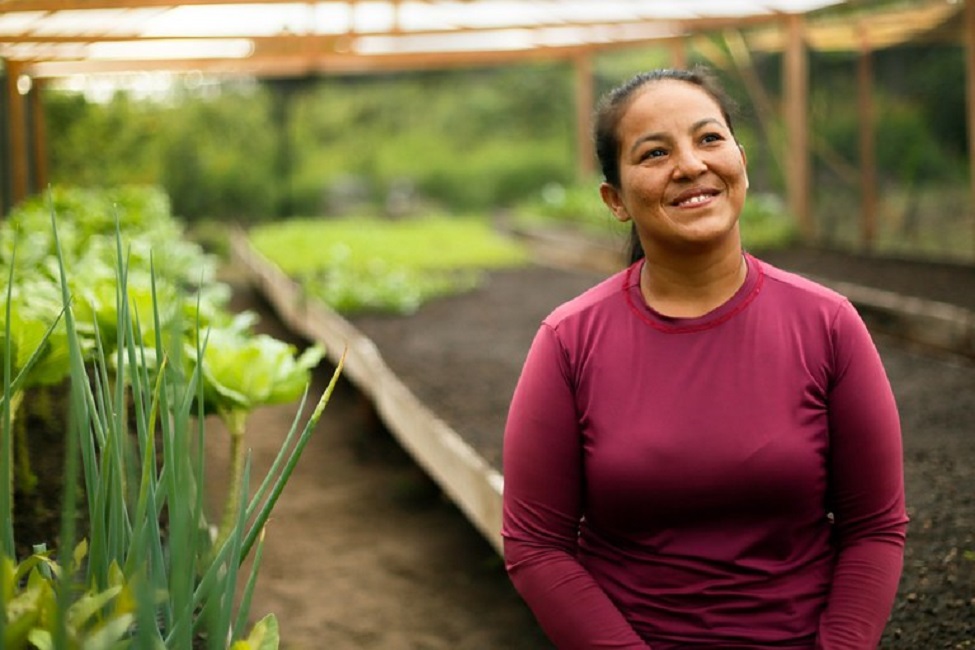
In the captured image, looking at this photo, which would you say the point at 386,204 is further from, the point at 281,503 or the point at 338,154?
the point at 281,503

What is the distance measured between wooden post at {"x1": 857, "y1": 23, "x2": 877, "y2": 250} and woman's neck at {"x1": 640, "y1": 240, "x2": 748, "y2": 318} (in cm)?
799

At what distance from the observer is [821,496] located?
1.59 metres

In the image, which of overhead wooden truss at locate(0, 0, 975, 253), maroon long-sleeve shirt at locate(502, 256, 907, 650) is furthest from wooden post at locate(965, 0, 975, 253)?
maroon long-sleeve shirt at locate(502, 256, 907, 650)

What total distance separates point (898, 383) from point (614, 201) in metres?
3.55

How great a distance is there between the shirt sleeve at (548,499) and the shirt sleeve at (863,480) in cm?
30

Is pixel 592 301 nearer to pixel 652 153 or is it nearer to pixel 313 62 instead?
pixel 652 153

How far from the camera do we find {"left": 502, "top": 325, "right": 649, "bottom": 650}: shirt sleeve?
1585 millimetres

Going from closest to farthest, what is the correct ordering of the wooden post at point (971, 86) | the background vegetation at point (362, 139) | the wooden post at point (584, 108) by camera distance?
1. the wooden post at point (971, 86)
2. the background vegetation at point (362, 139)
3. the wooden post at point (584, 108)

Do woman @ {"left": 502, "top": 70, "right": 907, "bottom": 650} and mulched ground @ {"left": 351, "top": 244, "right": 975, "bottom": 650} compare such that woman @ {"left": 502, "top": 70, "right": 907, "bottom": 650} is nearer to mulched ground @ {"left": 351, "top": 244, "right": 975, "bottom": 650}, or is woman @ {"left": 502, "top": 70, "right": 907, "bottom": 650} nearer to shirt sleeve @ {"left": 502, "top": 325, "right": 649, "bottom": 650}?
shirt sleeve @ {"left": 502, "top": 325, "right": 649, "bottom": 650}

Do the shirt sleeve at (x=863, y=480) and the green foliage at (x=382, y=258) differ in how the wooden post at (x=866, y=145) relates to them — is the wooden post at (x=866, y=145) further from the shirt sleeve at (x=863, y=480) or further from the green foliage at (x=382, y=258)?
the shirt sleeve at (x=863, y=480)

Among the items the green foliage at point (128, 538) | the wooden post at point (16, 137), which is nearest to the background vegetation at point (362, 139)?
the wooden post at point (16, 137)

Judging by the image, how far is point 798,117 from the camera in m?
9.88

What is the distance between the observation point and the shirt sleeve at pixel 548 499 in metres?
1.58

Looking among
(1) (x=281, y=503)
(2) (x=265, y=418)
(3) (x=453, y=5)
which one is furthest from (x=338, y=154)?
(1) (x=281, y=503)
